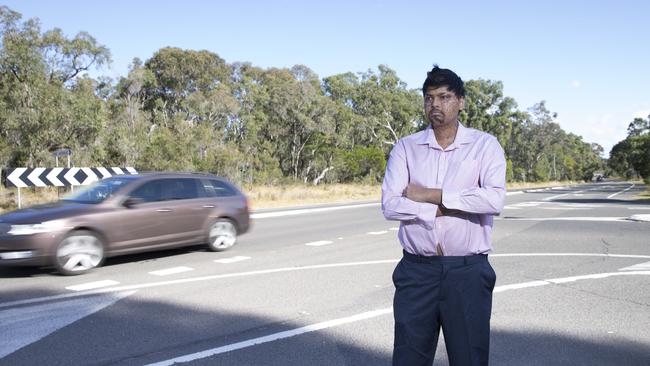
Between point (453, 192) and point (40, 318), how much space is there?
16.0 ft

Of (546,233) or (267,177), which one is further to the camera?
(267,177)

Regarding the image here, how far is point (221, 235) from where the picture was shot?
10648 millimetres

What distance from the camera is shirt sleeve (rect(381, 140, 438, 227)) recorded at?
112 inches

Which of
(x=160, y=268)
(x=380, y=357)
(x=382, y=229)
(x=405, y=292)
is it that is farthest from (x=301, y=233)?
(x=405, y=292)

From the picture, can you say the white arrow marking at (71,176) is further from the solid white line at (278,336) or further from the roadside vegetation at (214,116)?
the solid white line at (278,336)

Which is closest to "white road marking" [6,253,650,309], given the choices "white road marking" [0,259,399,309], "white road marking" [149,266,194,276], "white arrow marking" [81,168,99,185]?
"white road marking" [0,259,399,309]

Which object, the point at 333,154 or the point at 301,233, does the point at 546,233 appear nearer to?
the point at 301,233

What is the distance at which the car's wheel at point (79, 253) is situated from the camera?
8.13 meters

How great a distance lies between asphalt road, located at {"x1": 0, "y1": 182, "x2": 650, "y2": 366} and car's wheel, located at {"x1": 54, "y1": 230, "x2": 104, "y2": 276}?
191mm

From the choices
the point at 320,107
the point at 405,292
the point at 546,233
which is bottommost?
the point at 546,233

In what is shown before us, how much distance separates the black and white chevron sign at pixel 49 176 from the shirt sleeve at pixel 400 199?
14.7 meters

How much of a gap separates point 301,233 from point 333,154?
3849 cm

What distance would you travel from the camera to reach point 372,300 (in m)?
6.54

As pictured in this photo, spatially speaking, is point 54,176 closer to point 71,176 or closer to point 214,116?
point 71,176
